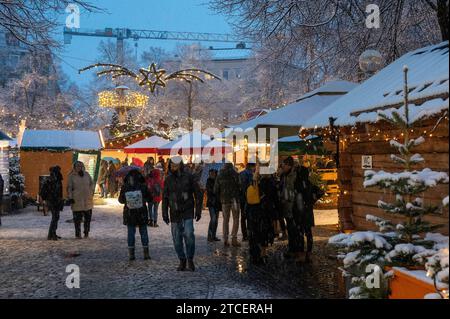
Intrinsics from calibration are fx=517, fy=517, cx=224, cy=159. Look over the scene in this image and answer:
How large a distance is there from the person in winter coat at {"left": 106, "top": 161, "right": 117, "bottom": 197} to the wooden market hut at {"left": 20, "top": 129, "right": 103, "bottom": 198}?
332 centimetres

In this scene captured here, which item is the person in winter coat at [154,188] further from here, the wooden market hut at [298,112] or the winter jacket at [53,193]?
the wooden market hut at [298,112]

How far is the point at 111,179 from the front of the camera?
27.4 m

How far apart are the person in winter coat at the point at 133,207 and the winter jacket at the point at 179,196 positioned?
84 cm

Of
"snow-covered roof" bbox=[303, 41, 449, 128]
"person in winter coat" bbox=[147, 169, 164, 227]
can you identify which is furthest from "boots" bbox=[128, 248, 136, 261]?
"person in winter coat" bbox=[147, 169, 164, 227]

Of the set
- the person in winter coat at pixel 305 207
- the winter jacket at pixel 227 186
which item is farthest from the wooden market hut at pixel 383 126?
the winter jacket at pixel 227 186

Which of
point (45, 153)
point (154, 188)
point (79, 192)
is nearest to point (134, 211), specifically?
point (79, 192)

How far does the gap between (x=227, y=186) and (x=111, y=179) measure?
17.2 m

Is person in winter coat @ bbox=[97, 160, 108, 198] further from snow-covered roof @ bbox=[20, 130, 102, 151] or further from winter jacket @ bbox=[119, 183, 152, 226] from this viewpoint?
winter jacket @ bbox=[119, 183, 152, 226]

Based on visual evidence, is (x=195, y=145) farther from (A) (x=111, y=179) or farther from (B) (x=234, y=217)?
(B) (x=234, y=217)

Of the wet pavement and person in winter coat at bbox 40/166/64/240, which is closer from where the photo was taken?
the wet pavement

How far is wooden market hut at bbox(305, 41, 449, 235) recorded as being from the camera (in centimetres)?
568

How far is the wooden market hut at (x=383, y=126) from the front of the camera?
5.68m
